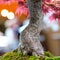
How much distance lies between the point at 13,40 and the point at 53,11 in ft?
5.62

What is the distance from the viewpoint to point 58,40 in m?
3.23

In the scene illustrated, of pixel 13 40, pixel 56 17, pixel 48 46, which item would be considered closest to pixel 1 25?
pixel 13 40

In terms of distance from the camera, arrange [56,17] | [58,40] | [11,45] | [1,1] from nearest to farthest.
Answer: [1,1]
[56,17]
[11,45]
[58,40]

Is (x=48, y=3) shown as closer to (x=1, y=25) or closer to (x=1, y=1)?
(x=1, y=1)

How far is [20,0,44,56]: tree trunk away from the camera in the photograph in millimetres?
1225

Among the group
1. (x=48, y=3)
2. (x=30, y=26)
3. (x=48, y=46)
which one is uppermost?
(x=48, y=3)

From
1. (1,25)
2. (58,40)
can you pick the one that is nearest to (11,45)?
(1,25)

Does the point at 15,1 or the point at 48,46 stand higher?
the point at 15,1

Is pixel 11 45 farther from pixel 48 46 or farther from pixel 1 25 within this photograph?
pixel 48 46

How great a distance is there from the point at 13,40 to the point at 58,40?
0.77 m

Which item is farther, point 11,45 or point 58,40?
point 58,40

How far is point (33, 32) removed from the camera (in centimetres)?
126

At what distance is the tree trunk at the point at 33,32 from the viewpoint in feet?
4.02

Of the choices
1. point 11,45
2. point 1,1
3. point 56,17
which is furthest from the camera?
point 11,45
